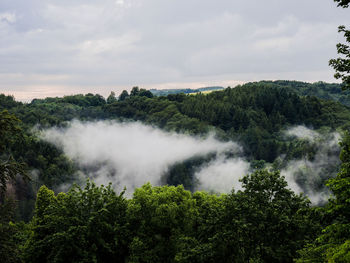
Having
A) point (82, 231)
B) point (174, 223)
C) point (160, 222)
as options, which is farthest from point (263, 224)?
point (82, 231)

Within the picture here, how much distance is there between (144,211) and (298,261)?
1843 cm

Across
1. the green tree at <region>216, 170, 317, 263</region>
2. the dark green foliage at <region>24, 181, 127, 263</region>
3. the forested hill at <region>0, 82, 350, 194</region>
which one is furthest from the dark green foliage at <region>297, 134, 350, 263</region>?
the forested hill at <region>0, 82, 350, 194</region>

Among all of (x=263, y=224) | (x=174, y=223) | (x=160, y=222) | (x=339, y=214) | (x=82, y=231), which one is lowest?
(x=174, y=223)

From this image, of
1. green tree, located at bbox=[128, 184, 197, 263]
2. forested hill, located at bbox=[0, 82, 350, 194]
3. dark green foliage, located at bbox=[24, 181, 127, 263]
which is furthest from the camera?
forested hill, located at bbox=[0, 82, 350, 194]

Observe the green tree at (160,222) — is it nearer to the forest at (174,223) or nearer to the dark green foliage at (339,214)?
the forest at (174,223)

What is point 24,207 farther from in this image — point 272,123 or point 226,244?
point 272,123

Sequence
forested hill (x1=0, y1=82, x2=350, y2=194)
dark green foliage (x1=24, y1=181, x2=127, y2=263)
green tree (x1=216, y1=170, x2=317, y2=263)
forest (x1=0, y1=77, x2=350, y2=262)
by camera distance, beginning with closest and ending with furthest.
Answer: forest (x1=0, y1=77, x2=350, y2=262), green tree (x1=216, y1=170, x2=317, y2=263), dark green foliage (x1=24, y1=181, x2=127, y2=263), forested hill (x1=0, y1=82, x2=350, y2=194)

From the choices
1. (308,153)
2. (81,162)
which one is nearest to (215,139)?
(308,153)

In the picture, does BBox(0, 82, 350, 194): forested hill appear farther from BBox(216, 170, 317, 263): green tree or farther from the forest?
BBox(216, 170, 317, 263): green tree

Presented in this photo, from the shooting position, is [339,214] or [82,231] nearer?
[339,214]

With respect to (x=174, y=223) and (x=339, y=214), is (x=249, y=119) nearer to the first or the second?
(x=174, y=223)

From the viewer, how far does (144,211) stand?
109 feet

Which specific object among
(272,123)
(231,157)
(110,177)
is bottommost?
(110,177)

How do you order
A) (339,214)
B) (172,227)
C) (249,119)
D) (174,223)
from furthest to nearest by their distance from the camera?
(249,119), (172,227), (174,223), (339,214)
